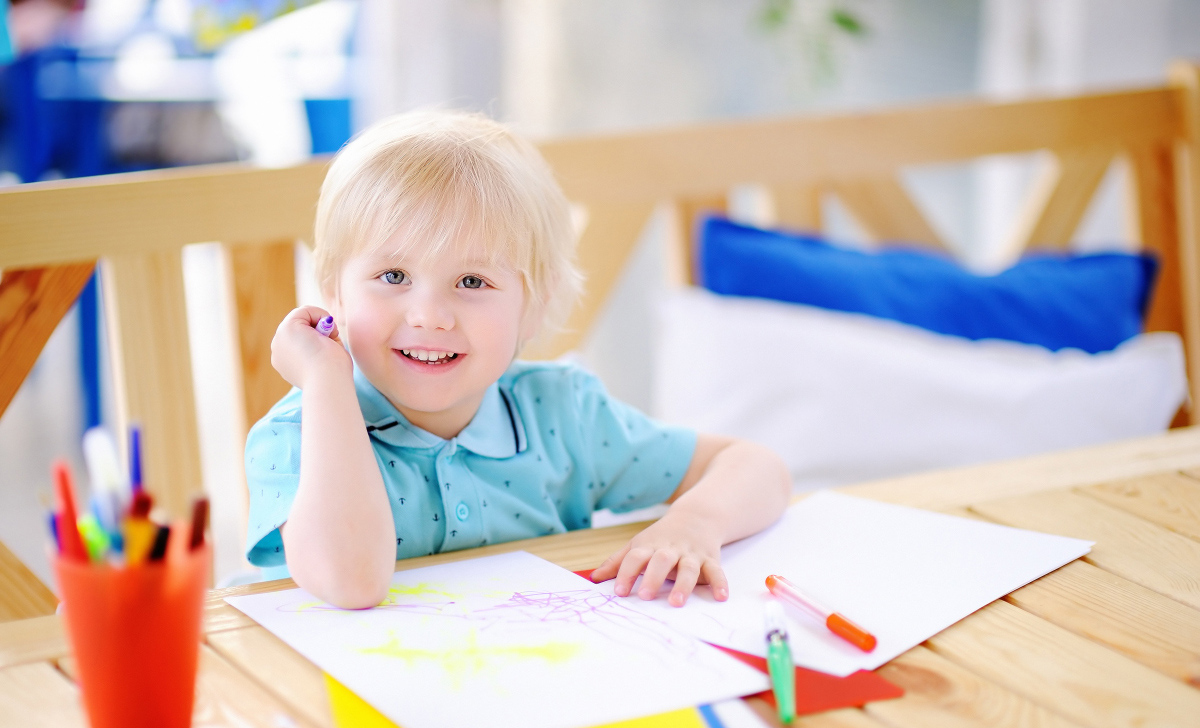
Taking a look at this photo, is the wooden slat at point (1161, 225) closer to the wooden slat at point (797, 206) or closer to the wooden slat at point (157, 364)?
the wooden slat at point (797, 206)

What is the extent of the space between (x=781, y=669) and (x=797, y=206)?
119 centimetres

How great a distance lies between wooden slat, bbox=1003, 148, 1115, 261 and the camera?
1833 millimetres

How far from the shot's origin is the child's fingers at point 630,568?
75cm

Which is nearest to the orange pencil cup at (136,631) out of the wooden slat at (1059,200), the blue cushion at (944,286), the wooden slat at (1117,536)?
the wooden slat at (1117,536)

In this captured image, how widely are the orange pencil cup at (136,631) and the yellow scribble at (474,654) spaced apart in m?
0.14

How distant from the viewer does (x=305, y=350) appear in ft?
2.66

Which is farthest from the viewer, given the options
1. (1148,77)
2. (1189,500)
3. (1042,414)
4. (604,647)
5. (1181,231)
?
(1148,77)

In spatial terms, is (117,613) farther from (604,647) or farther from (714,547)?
(714,547)

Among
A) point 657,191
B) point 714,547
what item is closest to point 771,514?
point 714,547

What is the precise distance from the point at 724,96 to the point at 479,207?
1442 mm

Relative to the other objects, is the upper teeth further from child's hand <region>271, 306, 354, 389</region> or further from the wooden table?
the wooden table

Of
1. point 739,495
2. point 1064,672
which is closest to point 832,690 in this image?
point 1064,672

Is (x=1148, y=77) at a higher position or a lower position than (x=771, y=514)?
higher

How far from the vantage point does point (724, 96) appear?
2.19 meters
